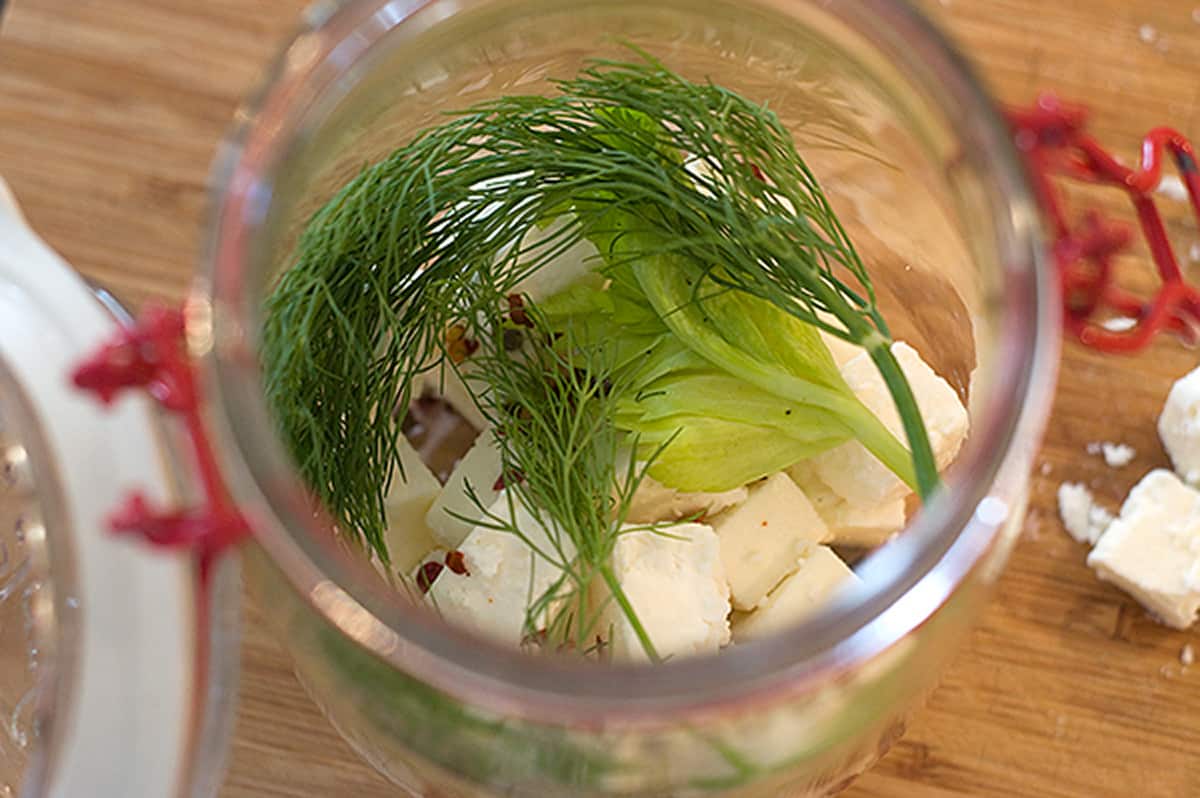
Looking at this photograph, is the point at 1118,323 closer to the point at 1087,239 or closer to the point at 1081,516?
the point at 1081,516

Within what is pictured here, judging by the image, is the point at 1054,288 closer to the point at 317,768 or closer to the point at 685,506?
the point at 685,506

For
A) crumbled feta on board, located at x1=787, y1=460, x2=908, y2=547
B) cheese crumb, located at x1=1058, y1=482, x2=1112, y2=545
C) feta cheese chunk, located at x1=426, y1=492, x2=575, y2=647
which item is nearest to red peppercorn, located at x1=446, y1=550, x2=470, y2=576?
feta cheese chunk, located at x1=426, y1=492, x2=575, y2=647

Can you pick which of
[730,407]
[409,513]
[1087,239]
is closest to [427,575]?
[409,513]

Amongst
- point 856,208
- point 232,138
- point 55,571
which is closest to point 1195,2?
point 856,208

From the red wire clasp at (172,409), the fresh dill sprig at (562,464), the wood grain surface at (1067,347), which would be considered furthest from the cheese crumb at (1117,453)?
the red wire clasp at (172,409)

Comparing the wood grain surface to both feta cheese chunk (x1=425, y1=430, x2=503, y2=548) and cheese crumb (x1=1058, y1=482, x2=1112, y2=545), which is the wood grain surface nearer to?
cheese crumb (x1=1058, y1=482, x2=1112, y2=545)
